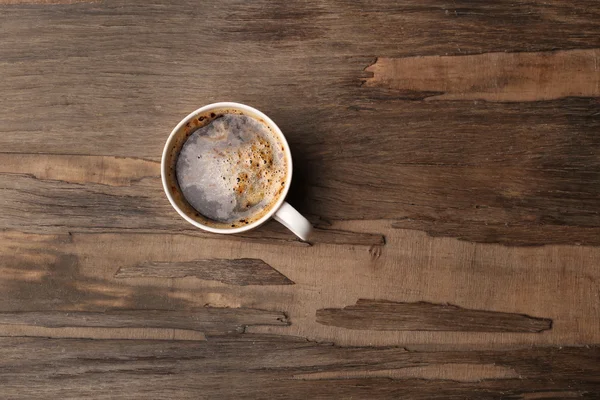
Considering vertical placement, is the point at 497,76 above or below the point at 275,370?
above

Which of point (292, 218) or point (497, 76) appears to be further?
point (497, 76)

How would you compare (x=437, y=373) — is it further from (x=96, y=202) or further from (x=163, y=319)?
(x=96, y=202)

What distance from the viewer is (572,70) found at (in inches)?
35.2

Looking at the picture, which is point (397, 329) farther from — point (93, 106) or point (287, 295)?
point (93, 106)

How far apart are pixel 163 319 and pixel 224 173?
23 centimetres

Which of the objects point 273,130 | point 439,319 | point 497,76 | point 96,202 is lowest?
point 439,319

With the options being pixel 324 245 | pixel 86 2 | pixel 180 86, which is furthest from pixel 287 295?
pixel 86 2

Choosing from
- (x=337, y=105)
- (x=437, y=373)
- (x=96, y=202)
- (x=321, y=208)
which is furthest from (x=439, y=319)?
(x=96, y=202)

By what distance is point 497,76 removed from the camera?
2.94 feet

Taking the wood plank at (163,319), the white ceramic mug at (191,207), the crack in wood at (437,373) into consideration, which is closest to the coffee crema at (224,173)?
the white ceramic mug at (191,207)

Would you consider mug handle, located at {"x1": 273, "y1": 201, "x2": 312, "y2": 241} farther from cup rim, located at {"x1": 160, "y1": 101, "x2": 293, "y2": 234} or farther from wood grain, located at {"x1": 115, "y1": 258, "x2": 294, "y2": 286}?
wood grain, located at {"x1": 115, "y1": 258, "x2": 294, "y2": 286}

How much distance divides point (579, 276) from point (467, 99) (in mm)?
304

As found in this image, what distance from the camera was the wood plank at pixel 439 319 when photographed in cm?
88

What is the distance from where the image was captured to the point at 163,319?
0.88m
